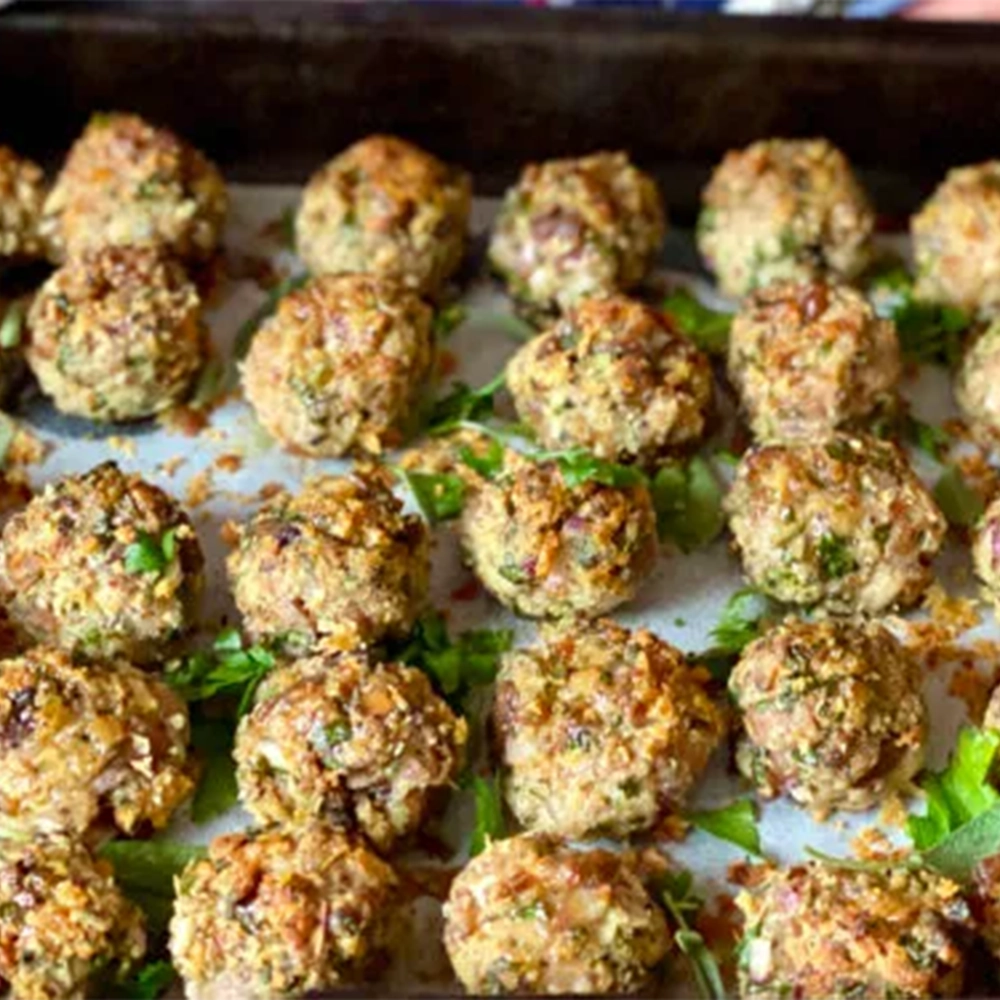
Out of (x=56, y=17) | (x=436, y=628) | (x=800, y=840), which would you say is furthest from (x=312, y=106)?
(x=800, y=840)

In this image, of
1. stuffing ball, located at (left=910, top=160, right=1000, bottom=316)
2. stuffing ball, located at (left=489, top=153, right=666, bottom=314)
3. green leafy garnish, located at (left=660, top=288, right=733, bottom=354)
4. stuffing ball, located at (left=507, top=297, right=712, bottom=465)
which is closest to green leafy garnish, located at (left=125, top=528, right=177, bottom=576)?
stuffing ball, located at (left=507, top=297, right=712, bottom=465)

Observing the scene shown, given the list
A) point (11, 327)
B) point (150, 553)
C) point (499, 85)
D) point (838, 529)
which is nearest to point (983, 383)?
point (838, 529)

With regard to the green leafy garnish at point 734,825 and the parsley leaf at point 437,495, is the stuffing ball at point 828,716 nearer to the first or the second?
the green leafy garnish at point 734,825

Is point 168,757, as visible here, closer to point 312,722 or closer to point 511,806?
point 312,722

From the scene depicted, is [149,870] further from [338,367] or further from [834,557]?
[834,557]

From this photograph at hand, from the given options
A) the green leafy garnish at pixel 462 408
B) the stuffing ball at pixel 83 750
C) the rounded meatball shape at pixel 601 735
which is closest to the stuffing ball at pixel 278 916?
the stuffing ball at pixel 83 750

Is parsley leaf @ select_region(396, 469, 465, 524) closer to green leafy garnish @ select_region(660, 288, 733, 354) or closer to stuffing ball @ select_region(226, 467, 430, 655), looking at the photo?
stuffing ball @ select_region(226, 467, 430, 655)
